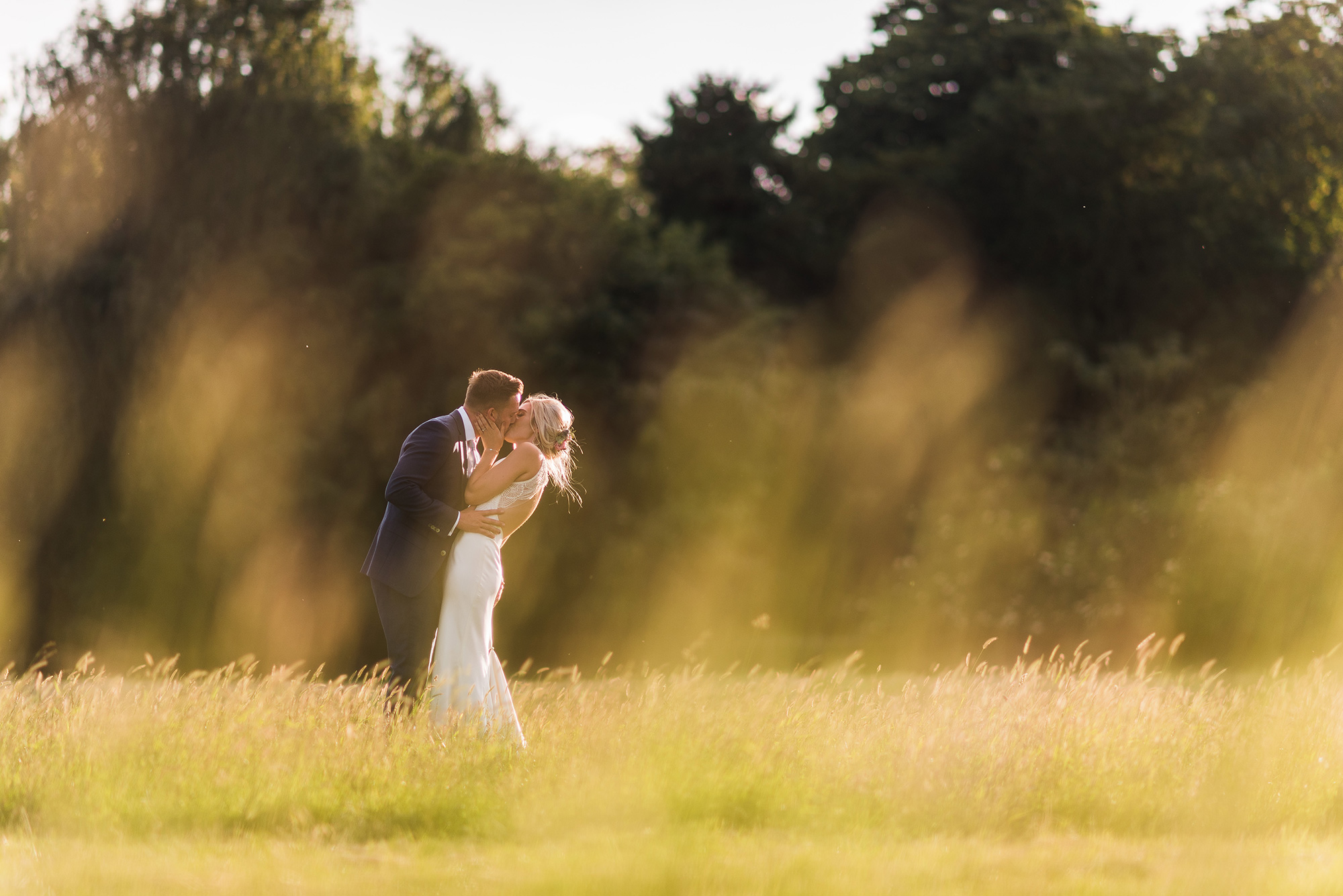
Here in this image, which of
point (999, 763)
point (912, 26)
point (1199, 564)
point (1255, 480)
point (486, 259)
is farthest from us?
point (912, 26)

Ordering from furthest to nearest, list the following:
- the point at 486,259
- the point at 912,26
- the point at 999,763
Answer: the point at 912,26, the point at 486,259, the point at 999,763

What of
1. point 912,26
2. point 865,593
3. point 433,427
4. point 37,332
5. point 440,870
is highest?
point 912,26

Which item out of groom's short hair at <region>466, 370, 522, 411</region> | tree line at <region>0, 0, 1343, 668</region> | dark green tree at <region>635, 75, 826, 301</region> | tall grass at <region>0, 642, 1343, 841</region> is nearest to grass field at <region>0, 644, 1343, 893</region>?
tall grass at <region>0, 642, 1343, 841</region>

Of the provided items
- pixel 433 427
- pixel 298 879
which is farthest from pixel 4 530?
pixel 298 879

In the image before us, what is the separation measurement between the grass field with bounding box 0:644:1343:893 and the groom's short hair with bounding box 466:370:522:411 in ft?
6.09

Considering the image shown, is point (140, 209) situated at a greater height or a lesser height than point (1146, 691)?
greater

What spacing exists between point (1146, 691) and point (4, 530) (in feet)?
77.4

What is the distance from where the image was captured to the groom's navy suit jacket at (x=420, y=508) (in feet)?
24.5

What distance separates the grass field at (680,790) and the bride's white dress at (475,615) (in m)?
0.41

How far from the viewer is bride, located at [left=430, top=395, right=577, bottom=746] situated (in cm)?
779

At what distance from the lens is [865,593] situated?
28.3 m

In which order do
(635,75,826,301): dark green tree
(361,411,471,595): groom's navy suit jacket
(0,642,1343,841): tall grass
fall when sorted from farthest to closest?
(635,75,826,301): dark green tree < (361,411,471,595): groom's navy suit jacket < (0,642,1343,841): tall grass

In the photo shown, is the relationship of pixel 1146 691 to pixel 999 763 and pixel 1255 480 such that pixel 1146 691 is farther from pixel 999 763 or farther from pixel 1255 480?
pixel 1255 480

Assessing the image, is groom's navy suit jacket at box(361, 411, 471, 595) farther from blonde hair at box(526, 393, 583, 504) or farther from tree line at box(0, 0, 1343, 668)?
tree line at box(0, 0, 1343, 668)
